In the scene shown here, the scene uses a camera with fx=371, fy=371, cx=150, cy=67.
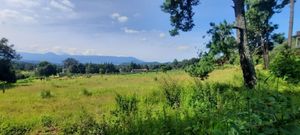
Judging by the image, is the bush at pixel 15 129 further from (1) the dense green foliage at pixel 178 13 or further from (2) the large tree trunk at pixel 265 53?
(2) the large tree trunk at pixel 265 53

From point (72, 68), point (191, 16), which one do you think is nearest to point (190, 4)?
Result: point (191, 16)

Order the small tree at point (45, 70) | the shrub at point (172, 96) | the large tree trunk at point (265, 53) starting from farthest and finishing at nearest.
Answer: the small tree at point (45, 70) < the large tree trunk at point (265, 53) < the shrub at point (172, 96)

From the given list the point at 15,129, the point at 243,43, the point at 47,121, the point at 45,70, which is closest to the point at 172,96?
the point at 47,121

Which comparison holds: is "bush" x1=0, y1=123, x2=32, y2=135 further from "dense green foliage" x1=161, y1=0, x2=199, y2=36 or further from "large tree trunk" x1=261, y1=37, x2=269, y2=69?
"large tree trunk" x1=261, y1=37, x2=269, y2=69

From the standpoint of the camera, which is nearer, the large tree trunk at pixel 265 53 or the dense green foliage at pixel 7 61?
the large tree trunk at pixel 265 53

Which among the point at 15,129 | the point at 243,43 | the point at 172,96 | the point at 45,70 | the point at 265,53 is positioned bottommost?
the point at 15,129

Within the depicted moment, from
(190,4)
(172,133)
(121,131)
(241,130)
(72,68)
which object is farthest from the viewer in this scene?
(72,68)

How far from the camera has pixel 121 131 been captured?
714cm

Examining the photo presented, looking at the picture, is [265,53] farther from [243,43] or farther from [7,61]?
[7,61]

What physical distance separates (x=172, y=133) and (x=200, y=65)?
10591mm

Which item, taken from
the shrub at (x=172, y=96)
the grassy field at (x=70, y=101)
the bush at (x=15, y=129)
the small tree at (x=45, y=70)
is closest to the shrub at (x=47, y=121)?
the grassy field at (x=70, y=101)

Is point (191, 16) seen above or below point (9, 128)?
above

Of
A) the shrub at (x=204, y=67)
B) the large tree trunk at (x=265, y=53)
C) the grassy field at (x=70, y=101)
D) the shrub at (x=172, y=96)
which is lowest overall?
the grassy field at (x=70, y=101)

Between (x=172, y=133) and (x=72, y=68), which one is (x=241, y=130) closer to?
(x=172, y=133)
